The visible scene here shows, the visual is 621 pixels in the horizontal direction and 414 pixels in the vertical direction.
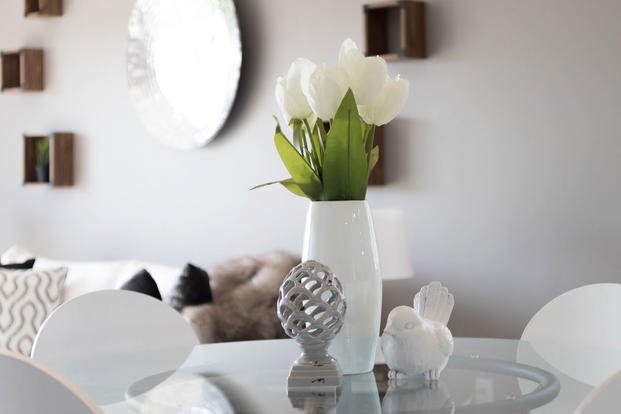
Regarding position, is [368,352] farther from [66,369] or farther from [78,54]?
[78,54]

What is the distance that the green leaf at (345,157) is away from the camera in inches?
69.5

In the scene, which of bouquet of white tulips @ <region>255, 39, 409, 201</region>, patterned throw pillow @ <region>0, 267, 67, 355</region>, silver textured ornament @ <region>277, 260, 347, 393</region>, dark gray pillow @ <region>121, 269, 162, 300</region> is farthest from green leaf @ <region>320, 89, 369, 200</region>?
patterned throw pillow @ <region>0, 267, 67, 355</region>

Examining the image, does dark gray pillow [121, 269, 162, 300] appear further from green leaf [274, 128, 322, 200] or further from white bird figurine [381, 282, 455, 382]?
white bird figurine [381, 282, 455, 382]

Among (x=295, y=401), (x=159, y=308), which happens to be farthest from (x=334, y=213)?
(x=159, y=308)

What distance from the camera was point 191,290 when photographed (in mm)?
3559

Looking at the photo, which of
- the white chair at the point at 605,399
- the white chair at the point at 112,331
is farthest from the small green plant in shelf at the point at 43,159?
the white chair at the point at 605,399

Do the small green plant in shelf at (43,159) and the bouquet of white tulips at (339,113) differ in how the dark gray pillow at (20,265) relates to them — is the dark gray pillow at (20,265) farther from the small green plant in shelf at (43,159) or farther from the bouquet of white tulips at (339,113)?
the bouquet of white tulips at (339,113)

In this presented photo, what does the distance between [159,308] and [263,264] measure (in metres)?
1.36

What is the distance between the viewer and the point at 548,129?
3.12 metres

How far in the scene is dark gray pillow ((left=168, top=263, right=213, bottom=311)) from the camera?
11.6 feet

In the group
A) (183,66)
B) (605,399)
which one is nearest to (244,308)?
(183,66)

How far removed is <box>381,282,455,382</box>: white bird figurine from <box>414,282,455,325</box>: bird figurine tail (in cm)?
2

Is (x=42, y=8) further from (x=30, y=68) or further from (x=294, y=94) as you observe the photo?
(x=294, y=94)

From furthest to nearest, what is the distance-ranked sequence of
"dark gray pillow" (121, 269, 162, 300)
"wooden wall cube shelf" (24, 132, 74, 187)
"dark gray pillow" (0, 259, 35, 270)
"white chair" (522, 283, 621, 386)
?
"wooden wall cube shelf" (24, 132, 74, 187), "dark gray pillow" (0, 259, 35, 270), "dark gray pillow" (121, 269, 162, 300), "white chair" (522, 283, 621, 386)
